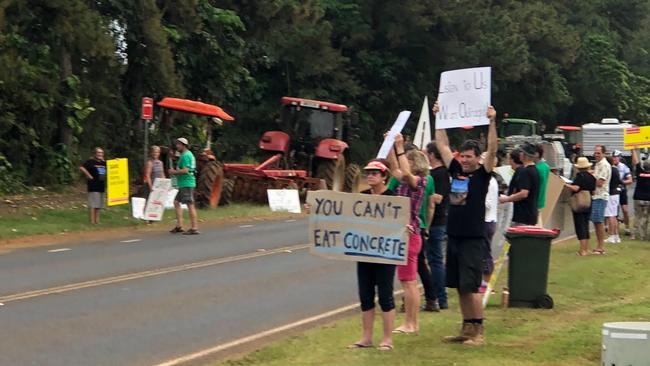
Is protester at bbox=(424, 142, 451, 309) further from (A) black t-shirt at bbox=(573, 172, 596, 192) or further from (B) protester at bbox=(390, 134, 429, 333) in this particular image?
(A) black t-shirt at bbox=(573, 172, 596, 192)

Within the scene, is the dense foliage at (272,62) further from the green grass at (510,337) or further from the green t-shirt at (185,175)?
the green grass at (510,337)

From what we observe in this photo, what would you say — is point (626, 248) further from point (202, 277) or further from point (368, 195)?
point (368, 195)

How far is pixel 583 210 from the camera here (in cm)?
1778

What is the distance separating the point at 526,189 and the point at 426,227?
323 cm

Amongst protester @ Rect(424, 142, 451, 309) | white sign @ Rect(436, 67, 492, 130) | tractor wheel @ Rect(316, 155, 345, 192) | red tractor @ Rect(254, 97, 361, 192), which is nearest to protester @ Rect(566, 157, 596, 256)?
protester @ Rect(424, 142, 451, 309)

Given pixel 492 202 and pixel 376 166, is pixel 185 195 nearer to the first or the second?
pixel 492 202

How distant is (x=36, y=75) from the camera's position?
27.2 m

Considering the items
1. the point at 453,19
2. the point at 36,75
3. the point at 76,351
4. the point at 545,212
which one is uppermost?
the point at 453,19

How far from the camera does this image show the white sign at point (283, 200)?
2784 cm

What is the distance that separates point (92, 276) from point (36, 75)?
14696 mm

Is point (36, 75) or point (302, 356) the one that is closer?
point (302, 356)

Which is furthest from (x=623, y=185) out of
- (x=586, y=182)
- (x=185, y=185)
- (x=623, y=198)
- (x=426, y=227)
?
(x=426, y=227)

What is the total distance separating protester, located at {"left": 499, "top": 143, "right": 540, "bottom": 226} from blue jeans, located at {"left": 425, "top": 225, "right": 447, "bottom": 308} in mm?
1981

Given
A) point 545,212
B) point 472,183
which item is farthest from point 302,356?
point 545,212
